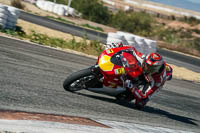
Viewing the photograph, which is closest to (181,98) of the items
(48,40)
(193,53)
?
(48,40)

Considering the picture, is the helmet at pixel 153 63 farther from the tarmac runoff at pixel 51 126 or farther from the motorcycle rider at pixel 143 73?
the tarmac runoff at pixel 51 126

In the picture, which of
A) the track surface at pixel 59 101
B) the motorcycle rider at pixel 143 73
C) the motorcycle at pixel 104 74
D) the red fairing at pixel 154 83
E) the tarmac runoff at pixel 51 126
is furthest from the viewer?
the red fairing at pixel 154 83

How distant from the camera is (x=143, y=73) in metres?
7.32

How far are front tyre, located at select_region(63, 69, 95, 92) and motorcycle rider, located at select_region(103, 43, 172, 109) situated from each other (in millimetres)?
363

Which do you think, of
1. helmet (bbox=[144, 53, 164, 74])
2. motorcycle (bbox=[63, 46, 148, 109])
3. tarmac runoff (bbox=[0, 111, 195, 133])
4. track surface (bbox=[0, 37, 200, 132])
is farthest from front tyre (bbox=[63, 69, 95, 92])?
tarmac runoff (bbox=[0, 111, 195, 133])

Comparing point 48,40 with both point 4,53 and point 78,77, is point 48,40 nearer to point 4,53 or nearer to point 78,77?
point 4,53

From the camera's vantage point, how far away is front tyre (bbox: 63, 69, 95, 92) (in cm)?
693

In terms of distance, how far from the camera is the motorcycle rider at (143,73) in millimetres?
6968

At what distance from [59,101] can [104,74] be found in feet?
3.63

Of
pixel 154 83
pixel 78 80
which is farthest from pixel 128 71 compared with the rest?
pixel 78 80

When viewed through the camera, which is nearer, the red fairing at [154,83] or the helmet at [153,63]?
the helmet at [153,63]

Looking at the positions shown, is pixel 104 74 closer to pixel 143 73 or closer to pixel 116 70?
pixel 116 70

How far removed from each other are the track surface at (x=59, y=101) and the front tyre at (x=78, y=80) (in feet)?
0.57

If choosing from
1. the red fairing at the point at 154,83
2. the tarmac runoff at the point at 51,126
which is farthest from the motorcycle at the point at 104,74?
the tarmac runoff at the point at 51,126
